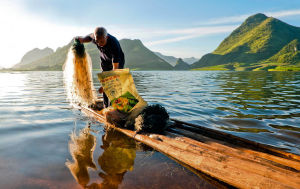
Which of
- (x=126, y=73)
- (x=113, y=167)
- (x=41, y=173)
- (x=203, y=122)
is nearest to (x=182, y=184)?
(x=113, y=167)

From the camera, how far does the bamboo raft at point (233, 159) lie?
9.01 ft

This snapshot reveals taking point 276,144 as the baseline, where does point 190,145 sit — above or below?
above

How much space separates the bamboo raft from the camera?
275 centimetres

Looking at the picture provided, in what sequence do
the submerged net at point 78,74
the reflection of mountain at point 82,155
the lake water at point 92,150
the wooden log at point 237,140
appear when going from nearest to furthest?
1. the lake water at point 92,150
2. the reflection of mountain at point 82,155
3. the wooden log at point 237,140
4. the submerged net at point 78,74

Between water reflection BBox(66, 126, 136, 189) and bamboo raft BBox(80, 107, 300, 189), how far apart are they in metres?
0.54

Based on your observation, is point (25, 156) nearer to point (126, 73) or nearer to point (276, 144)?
point (126, 73)

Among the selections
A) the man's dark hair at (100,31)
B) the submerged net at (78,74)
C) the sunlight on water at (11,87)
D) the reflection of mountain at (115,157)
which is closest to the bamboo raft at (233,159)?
the reflection of mountain at (115,157)

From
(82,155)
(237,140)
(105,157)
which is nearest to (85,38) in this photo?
(82,155)

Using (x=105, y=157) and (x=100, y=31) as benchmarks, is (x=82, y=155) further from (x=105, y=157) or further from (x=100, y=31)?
(x=100, y=31)

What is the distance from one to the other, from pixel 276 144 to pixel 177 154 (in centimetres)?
350

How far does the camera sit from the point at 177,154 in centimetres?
393

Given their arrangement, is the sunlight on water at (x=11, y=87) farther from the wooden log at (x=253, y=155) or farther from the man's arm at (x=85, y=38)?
the wooden log at (x=253, y=155)

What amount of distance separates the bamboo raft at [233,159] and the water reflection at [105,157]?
54 centimetres

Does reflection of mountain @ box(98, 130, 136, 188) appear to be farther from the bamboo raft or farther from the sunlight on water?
the sunlight on water
